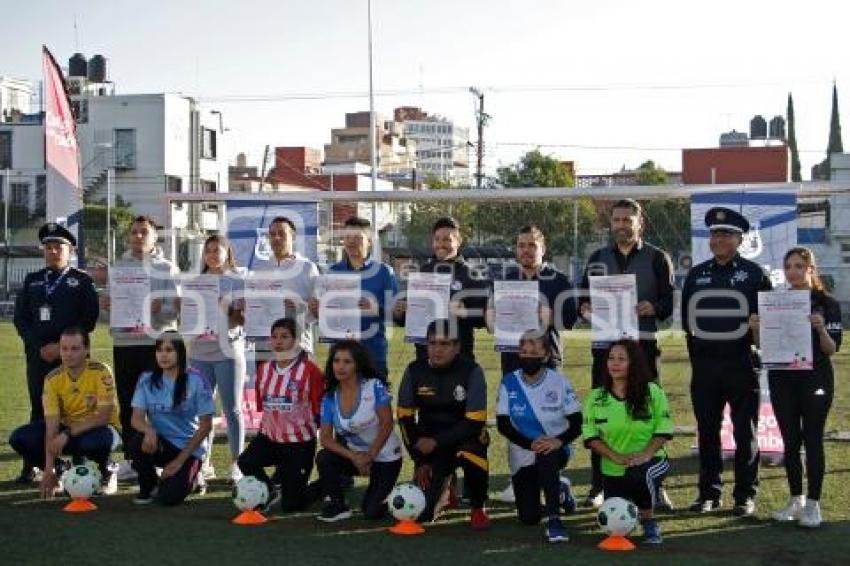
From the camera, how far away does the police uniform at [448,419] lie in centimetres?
736

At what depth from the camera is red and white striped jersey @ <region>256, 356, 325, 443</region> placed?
7.91m

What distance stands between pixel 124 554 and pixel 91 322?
271cm

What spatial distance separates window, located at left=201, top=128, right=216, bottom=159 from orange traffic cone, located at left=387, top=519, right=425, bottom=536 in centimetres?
4691

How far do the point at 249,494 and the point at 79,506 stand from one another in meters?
1.22

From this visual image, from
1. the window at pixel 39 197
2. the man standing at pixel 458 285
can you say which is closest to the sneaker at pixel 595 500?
the man standing at pixel 458 285

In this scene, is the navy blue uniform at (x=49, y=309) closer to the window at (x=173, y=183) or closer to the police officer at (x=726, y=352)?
the police officer at (x=726, y=352)

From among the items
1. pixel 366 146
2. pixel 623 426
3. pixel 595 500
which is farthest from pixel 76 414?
pixel 366 146

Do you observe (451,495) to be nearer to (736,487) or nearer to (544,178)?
(736,487)

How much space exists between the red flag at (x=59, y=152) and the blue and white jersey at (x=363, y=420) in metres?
4.18

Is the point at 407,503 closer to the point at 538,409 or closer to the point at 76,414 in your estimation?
the point at 538,409

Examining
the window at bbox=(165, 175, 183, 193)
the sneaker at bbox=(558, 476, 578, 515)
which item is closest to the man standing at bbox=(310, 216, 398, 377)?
the sneaker at bbox=(558, 476, 578, 515)

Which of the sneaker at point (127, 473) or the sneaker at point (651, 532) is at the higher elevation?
the sneaker at point (127, 473)

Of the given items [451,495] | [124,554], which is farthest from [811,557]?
[124,554]

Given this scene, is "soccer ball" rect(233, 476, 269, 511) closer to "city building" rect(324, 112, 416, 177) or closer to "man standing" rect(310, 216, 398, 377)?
"man standing" rect(310, 216, 398, 377)
